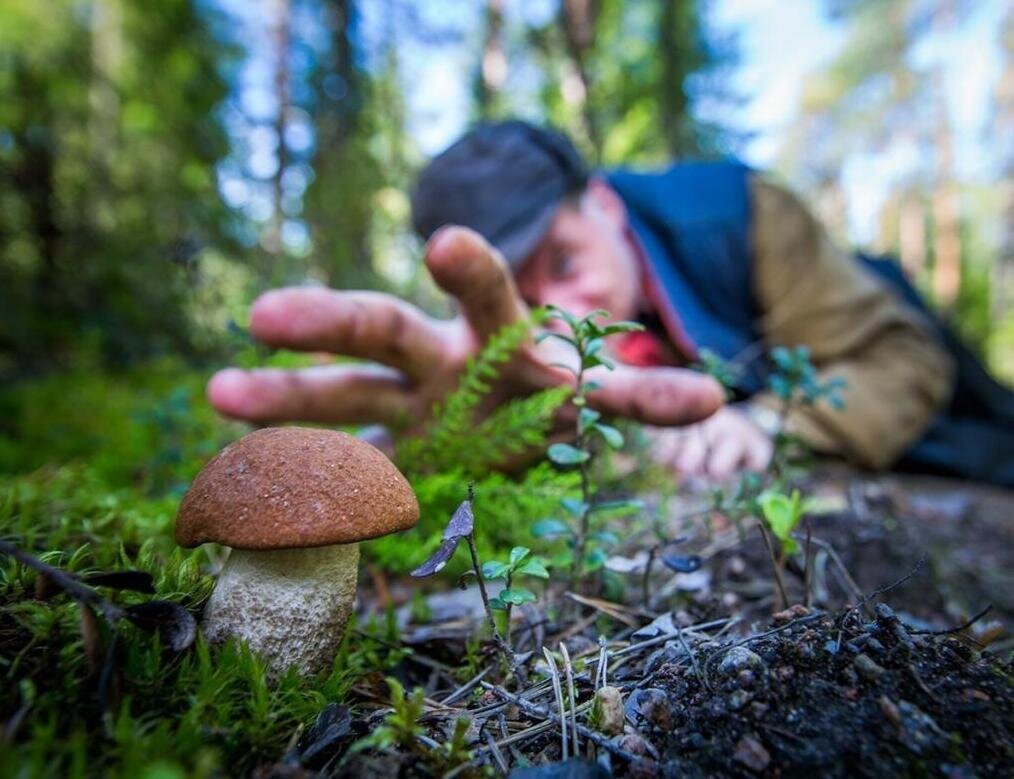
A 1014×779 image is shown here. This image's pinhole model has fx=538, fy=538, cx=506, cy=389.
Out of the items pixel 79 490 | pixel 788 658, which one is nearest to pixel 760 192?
pixel 788 658

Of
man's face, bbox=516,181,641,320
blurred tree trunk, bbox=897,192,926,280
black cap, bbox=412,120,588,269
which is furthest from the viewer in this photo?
blurred tree trunk, bbox=897,192,926,280

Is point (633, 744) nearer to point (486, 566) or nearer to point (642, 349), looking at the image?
point (486, 566)

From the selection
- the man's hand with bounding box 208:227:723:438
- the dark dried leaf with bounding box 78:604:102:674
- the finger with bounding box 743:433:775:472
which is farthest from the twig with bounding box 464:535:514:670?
the finger with bounding box 743:433:775:472

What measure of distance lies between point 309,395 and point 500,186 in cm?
188

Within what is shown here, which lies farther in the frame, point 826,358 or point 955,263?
point 955,263

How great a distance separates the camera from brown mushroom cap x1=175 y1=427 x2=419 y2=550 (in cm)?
78

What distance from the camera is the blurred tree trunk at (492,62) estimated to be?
8625mm

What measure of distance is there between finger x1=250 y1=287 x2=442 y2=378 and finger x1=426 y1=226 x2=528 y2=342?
0.65ft

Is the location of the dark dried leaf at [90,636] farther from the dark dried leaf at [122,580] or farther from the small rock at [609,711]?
the small rock at [609,711]

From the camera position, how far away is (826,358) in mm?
3758

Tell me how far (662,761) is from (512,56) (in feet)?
38.8

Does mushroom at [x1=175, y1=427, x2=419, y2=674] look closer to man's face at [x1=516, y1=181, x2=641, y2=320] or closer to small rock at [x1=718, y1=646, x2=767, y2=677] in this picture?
small rock at [x1=718, y1=646, x2=767, y2=677]

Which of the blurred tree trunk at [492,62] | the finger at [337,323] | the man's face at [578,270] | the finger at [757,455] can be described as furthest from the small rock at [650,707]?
the blurred tree trunk at [492,62]

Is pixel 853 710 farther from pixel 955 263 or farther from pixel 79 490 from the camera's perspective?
pixel 955 263
